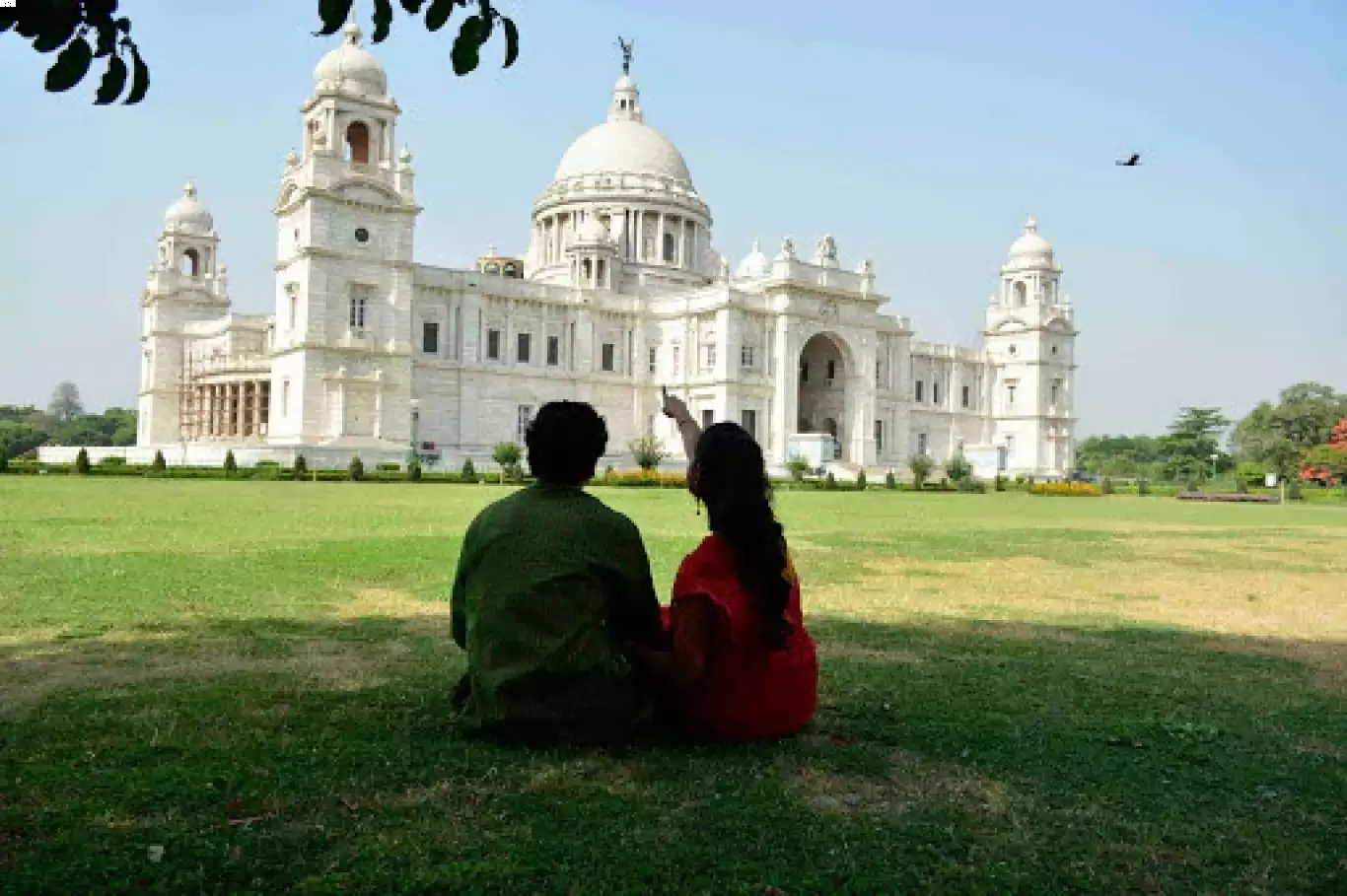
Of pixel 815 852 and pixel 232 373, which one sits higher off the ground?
pixel 232 373

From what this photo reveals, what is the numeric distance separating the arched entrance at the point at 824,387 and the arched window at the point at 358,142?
25.2 m

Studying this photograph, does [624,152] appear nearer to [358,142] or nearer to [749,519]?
[358,142]

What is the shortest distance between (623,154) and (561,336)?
649 inches

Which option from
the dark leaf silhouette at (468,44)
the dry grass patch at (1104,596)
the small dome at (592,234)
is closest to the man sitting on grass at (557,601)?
the dark leaf silhouette at (468,44)

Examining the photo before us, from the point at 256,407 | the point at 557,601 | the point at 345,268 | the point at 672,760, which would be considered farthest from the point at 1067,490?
the point at 557,601

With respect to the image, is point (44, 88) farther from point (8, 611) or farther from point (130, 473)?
point (130, 473)

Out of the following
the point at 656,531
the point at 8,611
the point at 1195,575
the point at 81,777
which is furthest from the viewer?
the point at 656,531

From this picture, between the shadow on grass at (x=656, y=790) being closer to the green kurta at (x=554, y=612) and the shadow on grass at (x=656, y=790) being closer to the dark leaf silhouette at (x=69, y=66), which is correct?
the green kurta at (x=554, y=612)

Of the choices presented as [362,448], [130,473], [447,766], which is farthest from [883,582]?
[362,448]

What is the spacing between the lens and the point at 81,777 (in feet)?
13.7

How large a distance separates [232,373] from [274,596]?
4448 centimetres

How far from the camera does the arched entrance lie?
198ft

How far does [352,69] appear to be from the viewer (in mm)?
45250

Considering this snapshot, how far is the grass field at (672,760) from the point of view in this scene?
3502 millimetres
